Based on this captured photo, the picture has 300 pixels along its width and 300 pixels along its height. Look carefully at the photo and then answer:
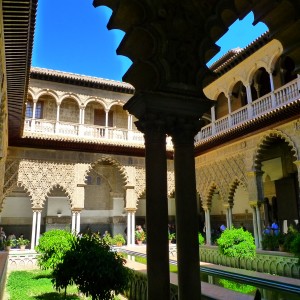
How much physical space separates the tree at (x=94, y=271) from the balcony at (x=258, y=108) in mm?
8459

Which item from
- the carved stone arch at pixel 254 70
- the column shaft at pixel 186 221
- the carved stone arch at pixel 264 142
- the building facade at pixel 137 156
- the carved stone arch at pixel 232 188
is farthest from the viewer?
the carved stone arch at pixel 232 188

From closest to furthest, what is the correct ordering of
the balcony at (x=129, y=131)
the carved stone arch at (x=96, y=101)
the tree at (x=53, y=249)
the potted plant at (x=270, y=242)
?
the tree at (x=53, y=249), the potted plant at (x=270, y=242), the balcony at (x=129, y=131), the carved stone arch at (x=96, y=101)

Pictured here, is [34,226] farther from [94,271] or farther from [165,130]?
[165,130]

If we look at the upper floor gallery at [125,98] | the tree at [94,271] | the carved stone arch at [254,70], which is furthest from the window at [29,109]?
the tree at [94,271]

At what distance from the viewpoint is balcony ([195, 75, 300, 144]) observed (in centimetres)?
1227

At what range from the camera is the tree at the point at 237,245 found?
36.7 ft

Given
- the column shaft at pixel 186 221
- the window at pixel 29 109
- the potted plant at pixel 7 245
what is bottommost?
the potted plant at pixel 7 245

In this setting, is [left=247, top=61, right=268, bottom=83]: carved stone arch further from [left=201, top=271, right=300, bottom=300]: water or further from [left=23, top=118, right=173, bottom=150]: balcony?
[left=201, top=271, right=300, bottom=300]: water

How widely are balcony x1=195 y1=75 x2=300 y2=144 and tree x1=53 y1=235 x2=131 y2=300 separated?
27.8 ft

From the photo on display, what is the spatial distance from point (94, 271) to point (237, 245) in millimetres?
6881

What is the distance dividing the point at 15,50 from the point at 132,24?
4057 millimetres

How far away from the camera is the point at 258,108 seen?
46.0ft

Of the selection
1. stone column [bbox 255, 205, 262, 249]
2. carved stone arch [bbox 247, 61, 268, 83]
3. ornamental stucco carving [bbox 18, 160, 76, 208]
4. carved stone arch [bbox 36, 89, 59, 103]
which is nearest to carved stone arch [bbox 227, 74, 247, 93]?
carved stone arch [bbox 247, 61, 268, 83]

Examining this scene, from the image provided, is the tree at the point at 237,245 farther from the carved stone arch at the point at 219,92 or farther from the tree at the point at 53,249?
the carved stone arch at the point at 219,92
